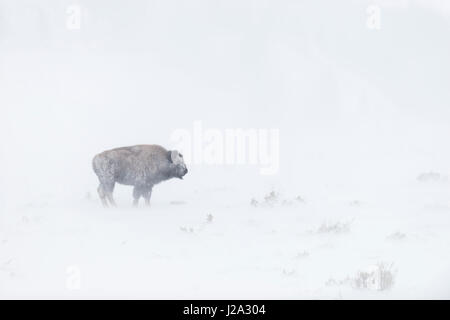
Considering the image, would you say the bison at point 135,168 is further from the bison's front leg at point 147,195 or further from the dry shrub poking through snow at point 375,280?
the dry shrub poking through snow at point 375,280

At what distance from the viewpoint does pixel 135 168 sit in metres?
14.6

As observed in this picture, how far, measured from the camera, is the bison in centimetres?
1429

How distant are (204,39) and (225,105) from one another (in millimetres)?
12505

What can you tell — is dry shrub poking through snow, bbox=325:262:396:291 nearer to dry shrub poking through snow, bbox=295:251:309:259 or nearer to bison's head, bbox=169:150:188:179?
dry shrub poking through snow, bbox=295:251:309:259

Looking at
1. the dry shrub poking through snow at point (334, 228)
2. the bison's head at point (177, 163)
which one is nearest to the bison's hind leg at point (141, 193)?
the bison's head at point (177, 163)

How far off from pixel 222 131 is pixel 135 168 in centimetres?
2615

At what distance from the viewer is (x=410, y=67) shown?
2333 inches

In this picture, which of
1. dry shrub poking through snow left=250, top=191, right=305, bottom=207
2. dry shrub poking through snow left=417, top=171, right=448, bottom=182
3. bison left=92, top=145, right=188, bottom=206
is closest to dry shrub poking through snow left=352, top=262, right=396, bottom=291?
dry shrub poking through snow left=250, top=191, right=305, bottom=207

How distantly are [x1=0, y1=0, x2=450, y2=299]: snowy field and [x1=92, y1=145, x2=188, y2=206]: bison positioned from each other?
27.5 inches

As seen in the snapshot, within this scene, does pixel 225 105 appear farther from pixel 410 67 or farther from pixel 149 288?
pixel 149 288

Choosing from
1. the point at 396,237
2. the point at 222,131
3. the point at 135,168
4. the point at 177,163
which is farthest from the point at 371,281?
the point at 222,131

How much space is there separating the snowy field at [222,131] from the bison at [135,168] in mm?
700

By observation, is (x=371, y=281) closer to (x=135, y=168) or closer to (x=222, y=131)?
(x=135, y=168)
